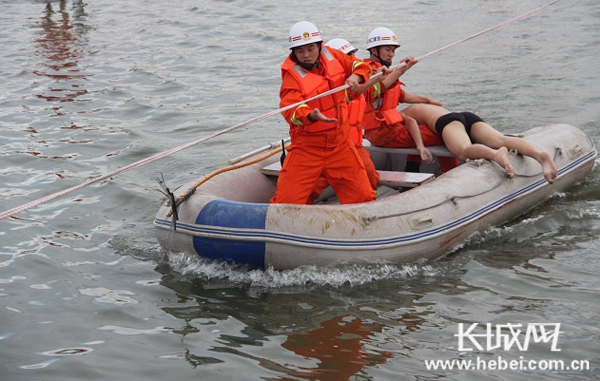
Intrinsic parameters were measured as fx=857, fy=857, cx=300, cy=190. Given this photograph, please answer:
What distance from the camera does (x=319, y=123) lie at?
17.9ft

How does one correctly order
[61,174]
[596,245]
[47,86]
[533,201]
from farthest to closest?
[47,86]
[61,174]
[533,201]
[596,245]

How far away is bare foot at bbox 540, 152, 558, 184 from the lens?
6.24 m

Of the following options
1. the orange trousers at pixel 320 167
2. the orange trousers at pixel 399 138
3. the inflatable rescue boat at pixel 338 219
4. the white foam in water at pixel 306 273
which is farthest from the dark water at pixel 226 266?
the orange trousers at pixel 399 138

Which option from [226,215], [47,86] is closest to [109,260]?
[226,215]

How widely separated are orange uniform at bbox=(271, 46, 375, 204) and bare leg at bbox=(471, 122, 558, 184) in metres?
1.28

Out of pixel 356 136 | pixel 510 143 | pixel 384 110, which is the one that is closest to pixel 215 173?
pixel 356 136

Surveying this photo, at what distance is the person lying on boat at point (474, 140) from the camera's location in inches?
248

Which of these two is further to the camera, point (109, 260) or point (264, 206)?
point (109, 260)

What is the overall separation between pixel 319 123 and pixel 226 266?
108cm

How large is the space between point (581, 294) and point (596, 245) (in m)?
0.92

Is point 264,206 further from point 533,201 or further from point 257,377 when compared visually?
point 533,201

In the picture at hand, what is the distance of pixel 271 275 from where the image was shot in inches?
209

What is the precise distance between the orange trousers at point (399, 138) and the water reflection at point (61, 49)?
519cm

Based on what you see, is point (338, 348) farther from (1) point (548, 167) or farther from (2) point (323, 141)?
(1) point (548, 167)
